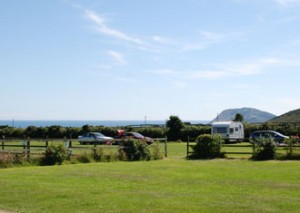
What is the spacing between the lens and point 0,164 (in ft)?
76.4

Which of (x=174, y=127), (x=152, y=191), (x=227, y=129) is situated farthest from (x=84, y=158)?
(x=174, y=127)

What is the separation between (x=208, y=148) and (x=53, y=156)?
935cm

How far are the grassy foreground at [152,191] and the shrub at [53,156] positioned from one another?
5801mm

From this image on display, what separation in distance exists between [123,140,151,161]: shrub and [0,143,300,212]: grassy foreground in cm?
819

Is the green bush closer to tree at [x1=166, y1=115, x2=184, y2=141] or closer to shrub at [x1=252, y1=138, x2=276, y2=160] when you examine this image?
shrub at [x1=252, y1=138, x2=276, y2=160]

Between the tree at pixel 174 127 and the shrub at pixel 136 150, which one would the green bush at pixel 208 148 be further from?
the tree at pixel 174 127

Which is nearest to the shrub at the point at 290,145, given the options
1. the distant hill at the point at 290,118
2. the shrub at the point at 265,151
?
the shrub at the point at 265,151

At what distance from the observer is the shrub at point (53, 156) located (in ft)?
80.9

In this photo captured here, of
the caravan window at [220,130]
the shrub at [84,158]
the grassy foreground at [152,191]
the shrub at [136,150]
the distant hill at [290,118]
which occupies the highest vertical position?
the distant hill at [290,118]

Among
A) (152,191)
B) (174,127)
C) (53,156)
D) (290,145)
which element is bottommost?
(152,191)

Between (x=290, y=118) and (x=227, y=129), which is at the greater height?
(x=290, y=118)

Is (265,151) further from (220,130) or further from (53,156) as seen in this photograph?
(220,130)

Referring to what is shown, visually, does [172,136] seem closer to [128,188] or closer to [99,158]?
[99,158]

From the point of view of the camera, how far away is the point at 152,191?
13.4 meters
